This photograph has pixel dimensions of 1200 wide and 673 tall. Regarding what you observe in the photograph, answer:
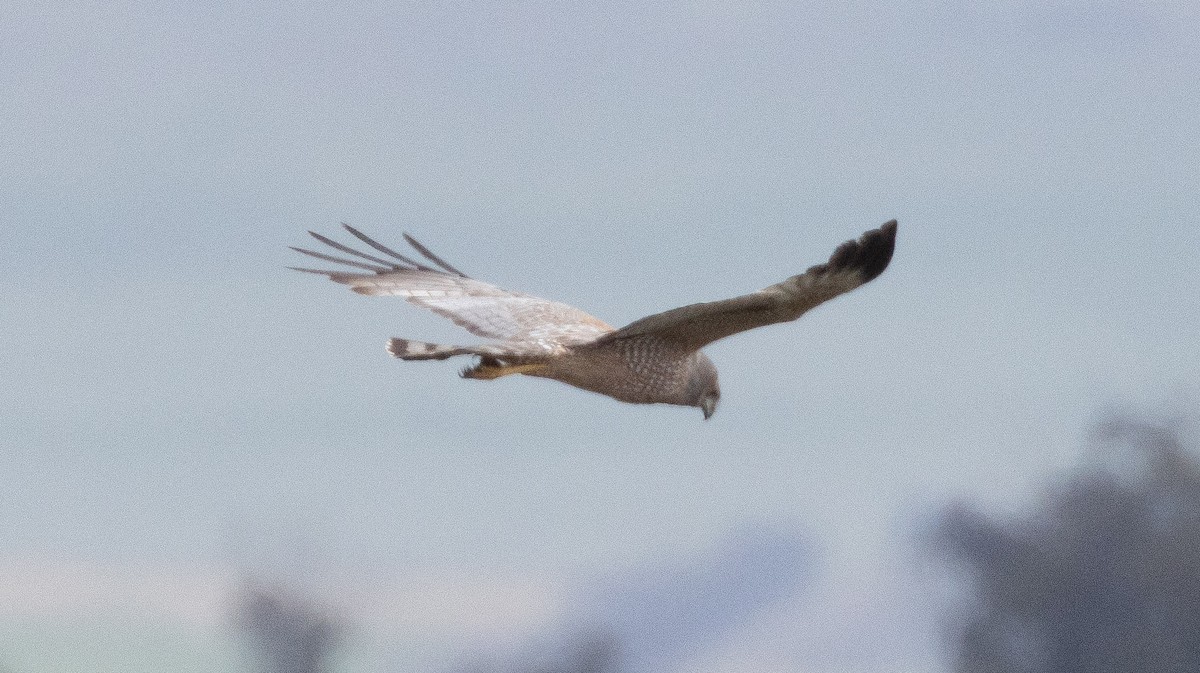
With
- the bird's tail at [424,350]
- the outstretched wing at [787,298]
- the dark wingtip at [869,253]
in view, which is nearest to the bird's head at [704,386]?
the outstretched wing at [787,298]

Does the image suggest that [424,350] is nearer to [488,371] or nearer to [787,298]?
[488,371]

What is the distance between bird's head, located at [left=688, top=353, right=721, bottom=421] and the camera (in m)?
12.9

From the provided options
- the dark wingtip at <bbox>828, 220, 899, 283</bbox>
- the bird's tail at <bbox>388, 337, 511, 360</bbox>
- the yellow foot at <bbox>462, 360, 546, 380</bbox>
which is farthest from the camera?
the yellow foot at <bbox>462, 360, 546, 380</bbox>

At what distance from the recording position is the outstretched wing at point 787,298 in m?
10.9

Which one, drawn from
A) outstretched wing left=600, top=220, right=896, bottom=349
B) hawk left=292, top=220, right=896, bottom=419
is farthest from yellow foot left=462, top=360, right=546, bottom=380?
outstretched wing left=600, top=220, right=896, bottom=349

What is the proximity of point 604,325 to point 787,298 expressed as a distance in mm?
3170

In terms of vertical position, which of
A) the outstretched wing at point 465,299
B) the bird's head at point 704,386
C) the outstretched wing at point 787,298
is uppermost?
the outstretched wing at point 465,299

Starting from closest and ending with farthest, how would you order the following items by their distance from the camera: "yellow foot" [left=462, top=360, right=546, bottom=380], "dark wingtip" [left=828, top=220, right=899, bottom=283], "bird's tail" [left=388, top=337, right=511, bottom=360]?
1. "dark wingtip" [left=828, top=220, right=899, bottom=283]
2. "bird's tail" [left=388, top=337, right=511, bottom=360]
3. "yellow foot" [left=462, top=360, right=546, bottom=380]

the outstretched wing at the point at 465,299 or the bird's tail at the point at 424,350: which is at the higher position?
the outstretched wing at the point at 465,299

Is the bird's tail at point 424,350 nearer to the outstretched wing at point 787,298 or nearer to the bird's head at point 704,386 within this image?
the outstretched wing at point 787,298

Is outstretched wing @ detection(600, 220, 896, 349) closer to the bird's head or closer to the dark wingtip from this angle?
the dark wingtip

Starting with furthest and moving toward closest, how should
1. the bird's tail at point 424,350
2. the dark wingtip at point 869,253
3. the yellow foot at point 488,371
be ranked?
the yellow foot at point 488,371 < the bird's tail at point 424,350 < the dark wingtip at point 869,253

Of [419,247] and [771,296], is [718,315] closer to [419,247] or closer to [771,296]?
[771,296]

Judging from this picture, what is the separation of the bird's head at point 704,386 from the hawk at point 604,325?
0.01 metres
